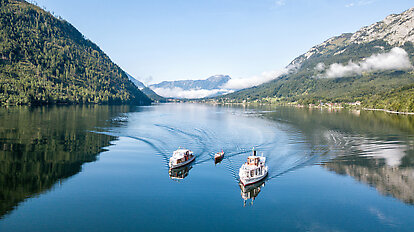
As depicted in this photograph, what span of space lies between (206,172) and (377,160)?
3668 cm

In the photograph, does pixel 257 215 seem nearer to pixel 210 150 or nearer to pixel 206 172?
pixel 206 172

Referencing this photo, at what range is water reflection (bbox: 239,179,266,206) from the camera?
36003mm

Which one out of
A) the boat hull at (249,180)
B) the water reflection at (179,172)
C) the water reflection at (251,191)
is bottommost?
the water reflection at (251,191)

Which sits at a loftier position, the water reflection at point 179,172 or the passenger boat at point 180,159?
the passenger boat at point 180,159

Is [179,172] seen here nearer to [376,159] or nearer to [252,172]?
[252,172]

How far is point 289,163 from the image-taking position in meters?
54.7

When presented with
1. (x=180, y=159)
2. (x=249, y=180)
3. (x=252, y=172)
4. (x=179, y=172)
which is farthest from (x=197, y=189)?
(x=180, y=159)

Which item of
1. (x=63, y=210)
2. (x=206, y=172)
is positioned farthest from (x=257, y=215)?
(x=63, y=210)

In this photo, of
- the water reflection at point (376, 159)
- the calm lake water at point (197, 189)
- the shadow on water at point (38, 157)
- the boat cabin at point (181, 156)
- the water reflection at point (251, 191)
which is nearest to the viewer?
the calm lake water at point (197, 189)

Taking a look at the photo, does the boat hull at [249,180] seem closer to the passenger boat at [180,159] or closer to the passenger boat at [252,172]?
the passenger boat at [252,172]

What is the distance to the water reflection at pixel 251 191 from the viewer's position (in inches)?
1417

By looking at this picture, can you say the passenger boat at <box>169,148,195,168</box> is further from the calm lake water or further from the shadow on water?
the shadow on water

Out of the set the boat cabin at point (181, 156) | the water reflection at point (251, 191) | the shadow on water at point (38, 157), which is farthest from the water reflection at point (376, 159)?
the shadow on water at point (38, 157)

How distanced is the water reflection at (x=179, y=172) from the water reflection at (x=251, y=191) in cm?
1006
